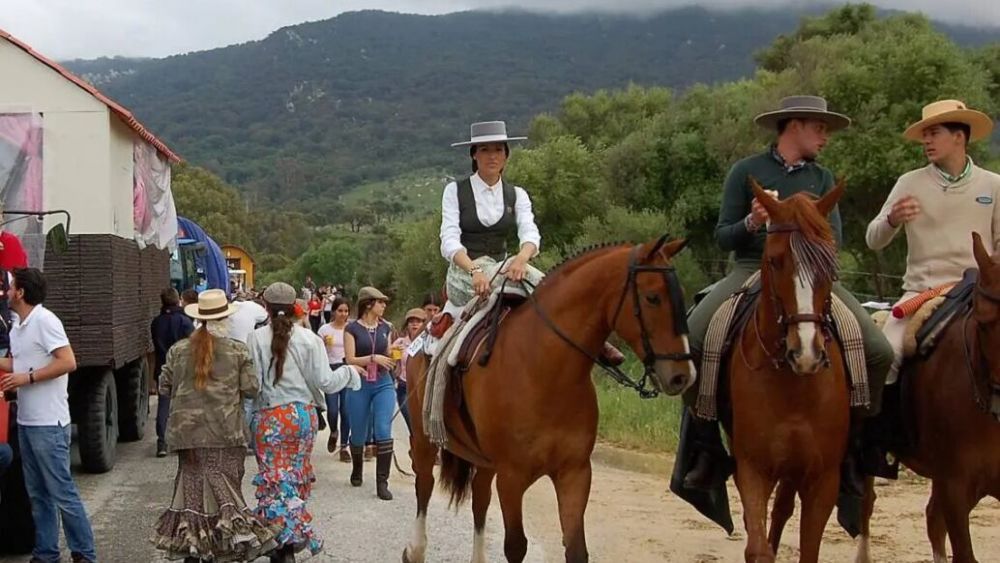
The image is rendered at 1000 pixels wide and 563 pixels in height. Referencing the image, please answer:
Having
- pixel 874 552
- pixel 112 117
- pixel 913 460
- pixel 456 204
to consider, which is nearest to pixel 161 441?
pixel 112 117

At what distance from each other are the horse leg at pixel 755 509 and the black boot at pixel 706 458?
0.77 m

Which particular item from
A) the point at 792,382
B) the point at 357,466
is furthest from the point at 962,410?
the point at 357,466

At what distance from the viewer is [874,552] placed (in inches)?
319

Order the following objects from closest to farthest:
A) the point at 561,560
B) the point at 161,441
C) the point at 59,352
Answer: the point at 59,352 < the point at 561,560 < the point at 161,441

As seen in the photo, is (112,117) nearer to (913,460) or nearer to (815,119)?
(815,119)

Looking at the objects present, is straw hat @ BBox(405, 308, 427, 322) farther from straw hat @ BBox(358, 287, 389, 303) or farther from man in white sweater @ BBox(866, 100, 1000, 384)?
man in white sweater @ BBox(866, 100, 1000, 384)

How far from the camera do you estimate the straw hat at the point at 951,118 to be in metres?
6.11

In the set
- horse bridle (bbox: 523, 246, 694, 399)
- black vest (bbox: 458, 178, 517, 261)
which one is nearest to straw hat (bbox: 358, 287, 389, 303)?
black vest (bbox: 458, 178, 517, 261)

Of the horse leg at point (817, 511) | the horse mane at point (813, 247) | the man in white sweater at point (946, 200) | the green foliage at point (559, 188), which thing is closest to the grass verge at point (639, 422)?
the man in white sweater at point (946, 200)

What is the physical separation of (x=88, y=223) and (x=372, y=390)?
15.1 feet

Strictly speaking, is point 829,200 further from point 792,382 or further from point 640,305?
point 640,305

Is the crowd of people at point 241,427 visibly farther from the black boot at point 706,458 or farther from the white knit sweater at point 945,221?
the white knit sweater at point 945,221

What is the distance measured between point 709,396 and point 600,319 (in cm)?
80

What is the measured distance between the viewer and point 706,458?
21.3ft
